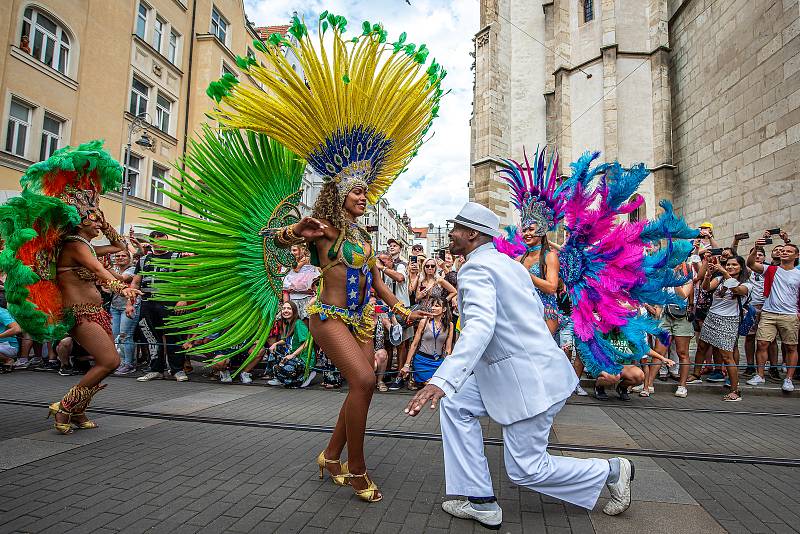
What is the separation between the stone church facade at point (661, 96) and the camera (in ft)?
37.2

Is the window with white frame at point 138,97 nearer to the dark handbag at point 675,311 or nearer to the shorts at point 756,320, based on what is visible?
the dark handbag at point 675,311

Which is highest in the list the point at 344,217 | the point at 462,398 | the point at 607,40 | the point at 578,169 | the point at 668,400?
the point at 607,40

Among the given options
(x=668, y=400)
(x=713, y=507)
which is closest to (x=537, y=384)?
(x=713, y=507)

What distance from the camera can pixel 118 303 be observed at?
8375 mm

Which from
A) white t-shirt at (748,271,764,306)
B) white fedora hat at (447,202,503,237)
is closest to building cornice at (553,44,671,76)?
white t-shirt at (748,271,764,306)

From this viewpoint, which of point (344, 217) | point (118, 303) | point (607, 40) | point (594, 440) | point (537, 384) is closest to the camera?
point (537, 384)

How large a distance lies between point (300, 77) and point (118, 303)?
22.7ft

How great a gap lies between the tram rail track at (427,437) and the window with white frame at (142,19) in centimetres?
1869

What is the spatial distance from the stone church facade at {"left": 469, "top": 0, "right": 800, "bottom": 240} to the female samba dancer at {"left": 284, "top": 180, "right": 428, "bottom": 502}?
14.9ft

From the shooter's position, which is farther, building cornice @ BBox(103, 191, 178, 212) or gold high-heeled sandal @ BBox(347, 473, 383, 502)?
building cornice @ BBox(103, 191, 178, 212)

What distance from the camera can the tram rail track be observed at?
380 cm

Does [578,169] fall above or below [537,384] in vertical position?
above

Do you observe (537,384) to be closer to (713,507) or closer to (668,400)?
(713,507)

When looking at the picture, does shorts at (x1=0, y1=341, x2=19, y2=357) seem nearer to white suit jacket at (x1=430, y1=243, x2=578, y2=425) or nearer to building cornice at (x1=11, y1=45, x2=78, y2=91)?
white suit jacket at (x1=430, y1=243, x2=578, y2=425)
